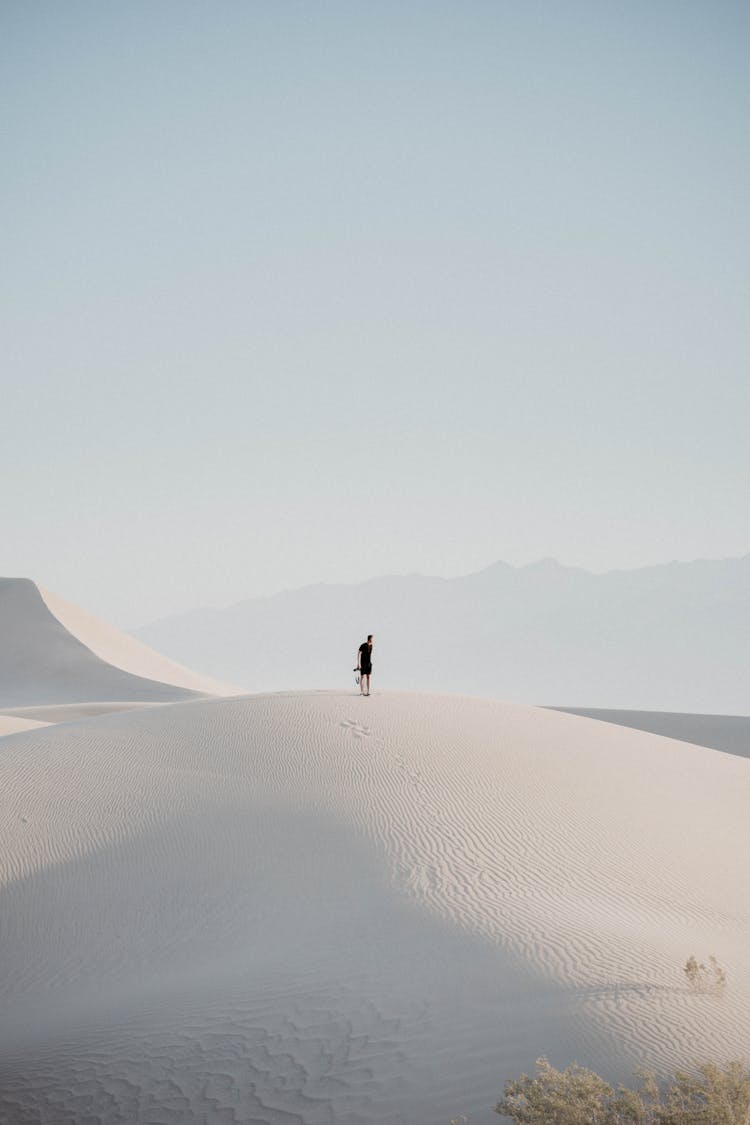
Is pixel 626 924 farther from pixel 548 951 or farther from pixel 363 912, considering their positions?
pixel 363 912

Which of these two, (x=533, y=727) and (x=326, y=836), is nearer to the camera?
(x=326, y=836)

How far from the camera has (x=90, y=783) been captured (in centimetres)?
1276

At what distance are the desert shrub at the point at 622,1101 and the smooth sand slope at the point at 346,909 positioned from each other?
0.46 meters

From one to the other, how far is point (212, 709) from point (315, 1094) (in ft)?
37.7

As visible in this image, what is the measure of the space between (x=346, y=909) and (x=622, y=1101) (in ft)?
14.3

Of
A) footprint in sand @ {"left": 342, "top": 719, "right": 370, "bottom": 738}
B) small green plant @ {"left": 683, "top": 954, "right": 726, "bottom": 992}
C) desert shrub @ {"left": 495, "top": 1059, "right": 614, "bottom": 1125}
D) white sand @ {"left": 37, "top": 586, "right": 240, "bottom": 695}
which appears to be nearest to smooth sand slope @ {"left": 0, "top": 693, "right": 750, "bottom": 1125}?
footprint in sand @ {"left": 342, "top": 719, "right": 370, "bottom": 738}

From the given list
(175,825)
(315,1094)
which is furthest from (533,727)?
(315,1094)

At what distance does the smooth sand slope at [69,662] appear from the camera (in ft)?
139

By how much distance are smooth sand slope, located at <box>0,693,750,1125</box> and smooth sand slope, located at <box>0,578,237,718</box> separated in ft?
89.6

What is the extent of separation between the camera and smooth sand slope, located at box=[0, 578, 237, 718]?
→ 42.5m

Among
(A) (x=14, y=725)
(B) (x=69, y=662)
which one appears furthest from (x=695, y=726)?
(B) (x=69, y=662)

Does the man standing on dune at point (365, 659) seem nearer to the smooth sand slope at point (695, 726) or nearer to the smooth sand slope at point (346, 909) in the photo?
the smooth sand slope at point (346, 909)

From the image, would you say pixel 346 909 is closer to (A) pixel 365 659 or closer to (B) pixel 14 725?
(A) pixel 365 659

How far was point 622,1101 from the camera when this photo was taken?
457 centimetres
